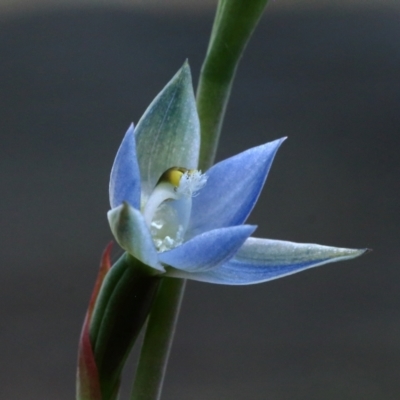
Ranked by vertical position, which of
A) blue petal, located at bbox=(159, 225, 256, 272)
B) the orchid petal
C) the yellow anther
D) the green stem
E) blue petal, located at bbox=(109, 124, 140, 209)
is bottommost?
the green stem

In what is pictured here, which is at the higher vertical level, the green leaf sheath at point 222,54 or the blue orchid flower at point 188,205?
the green leaf sheath at point 222,54

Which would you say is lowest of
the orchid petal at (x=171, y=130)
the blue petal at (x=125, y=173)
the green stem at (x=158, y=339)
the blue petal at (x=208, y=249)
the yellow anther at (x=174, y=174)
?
the green stem at (x=158, y=339)

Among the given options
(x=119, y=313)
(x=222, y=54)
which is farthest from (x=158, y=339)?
(x=222, y=54)

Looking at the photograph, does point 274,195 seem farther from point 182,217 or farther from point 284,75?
point 182,217

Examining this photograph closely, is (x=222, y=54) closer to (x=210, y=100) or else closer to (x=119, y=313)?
(x=210, y=100)

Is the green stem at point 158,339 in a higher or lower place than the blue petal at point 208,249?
lower

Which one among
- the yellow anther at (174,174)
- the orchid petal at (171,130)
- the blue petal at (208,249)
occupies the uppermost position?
the orchid petal at (171,130)
